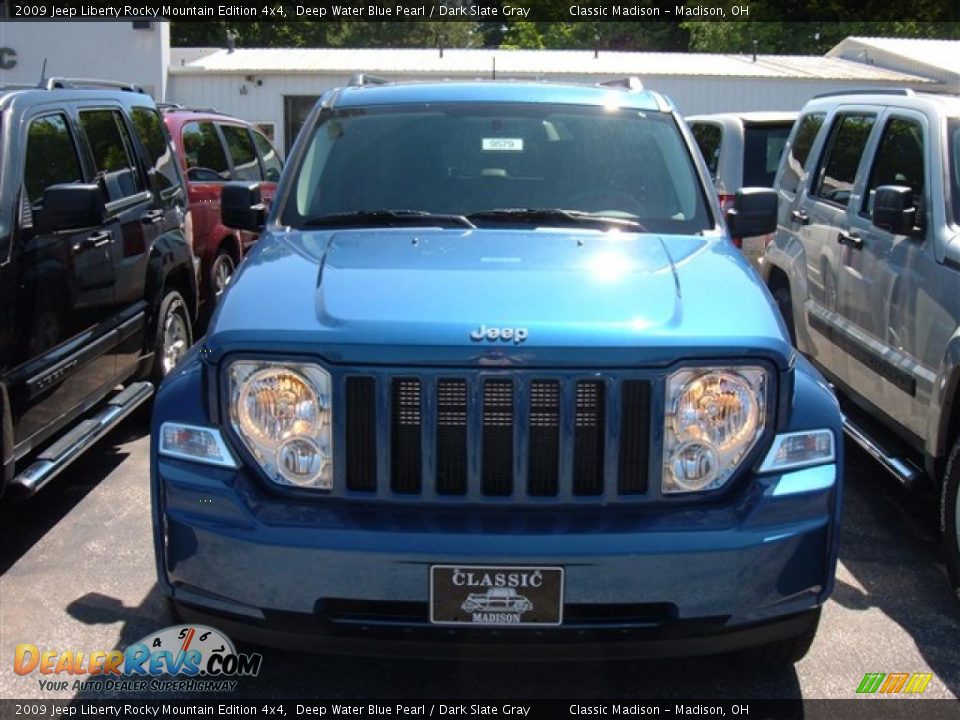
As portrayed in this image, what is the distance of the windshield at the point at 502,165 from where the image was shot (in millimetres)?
4453

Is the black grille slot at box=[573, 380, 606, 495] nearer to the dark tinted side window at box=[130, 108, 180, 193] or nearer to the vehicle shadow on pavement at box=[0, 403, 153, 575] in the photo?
the vehicle shadow on pavement at box=[0, 403, 153, 575]

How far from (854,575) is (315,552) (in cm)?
267

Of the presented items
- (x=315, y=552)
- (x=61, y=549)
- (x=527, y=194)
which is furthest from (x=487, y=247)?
(x=61, y=549)

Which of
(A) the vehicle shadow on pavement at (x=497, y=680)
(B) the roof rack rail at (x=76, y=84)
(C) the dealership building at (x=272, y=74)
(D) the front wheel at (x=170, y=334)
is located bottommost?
(A) the vehicle shadow on pavement at (x=497, y=680)

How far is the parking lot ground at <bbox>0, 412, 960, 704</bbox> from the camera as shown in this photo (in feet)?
12.2

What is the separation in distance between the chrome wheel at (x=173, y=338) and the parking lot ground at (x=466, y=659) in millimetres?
1186

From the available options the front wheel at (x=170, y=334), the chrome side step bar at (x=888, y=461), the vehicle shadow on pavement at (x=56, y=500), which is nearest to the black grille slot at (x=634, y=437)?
the chrome side step bar at (x=888, y=461)

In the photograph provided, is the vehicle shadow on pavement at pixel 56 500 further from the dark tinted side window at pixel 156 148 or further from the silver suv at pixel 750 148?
the silver suv at pixel 750 148

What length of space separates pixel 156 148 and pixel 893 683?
529 cm

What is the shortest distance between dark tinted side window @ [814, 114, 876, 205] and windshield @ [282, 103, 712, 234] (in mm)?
1842

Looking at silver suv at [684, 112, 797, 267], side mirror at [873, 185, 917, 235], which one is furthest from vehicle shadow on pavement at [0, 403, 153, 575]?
silver suv at [684, 112, 797, 267]

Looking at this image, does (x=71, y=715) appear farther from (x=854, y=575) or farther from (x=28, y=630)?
(x=854, y=575)

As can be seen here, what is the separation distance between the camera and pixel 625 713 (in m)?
3.58

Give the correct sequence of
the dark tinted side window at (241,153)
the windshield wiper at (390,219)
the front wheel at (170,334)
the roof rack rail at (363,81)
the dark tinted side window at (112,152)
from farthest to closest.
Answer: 1. the dark tinted side window at (241,153)
2. the front wheel at (170,334)
3. the dark tinted side window at (112,152)
4. the roof rack rail at (363,81)
5. the windshield wiper at (390,219)
